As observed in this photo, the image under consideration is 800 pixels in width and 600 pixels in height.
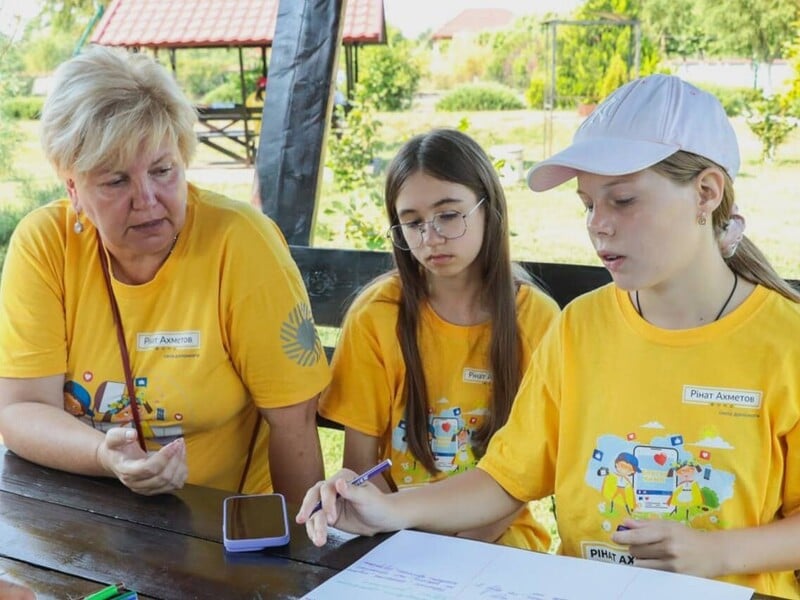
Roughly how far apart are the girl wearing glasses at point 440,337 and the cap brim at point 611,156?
630 mm

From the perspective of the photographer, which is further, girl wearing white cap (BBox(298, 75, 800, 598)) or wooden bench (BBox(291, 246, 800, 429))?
wooden bench (BBox(291, 246, 800, 429))

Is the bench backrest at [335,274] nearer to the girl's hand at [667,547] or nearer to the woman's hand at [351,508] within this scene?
the woman's hand at [351,508]

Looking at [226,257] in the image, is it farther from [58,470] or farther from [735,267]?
[735,267]

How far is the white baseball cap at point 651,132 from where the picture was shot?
135cm

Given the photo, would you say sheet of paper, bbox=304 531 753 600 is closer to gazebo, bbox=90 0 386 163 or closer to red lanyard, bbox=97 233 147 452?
red lanyard, bbox=97 233 147 452

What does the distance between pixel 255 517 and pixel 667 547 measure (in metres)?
0.61

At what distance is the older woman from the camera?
6.20 ft

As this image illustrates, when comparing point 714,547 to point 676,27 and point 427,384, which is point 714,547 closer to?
point 427,384

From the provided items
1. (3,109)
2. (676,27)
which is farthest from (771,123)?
(3,109)

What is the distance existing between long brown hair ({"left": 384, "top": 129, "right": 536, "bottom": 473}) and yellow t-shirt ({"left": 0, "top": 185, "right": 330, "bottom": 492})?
206mm

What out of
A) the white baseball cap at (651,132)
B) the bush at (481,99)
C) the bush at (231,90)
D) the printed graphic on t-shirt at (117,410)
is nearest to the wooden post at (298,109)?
the printed graphic on t-shirt at (117,410)

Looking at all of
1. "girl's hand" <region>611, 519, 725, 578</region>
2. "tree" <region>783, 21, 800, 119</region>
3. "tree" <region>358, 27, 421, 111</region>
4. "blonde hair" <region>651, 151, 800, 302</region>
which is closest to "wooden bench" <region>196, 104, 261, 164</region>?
"tree" <region>358, 27, 421, 111</region>

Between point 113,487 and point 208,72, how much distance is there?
1156cm

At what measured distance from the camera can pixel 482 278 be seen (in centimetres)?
211
